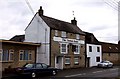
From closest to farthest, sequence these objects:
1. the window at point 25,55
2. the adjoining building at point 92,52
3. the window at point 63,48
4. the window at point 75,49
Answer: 1. the window at point 25,55
2. the window at point 63,48
3. the window at point 75,49
4. the adjoining building at point 92,52

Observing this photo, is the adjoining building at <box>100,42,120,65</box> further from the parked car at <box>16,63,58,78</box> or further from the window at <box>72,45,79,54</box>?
the parked car at <box>16,63,58,78</box>

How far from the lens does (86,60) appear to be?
49.5 m

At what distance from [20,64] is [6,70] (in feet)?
11.0

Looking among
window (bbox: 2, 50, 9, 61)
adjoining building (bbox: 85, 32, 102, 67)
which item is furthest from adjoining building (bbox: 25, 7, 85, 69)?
window (bbox: 2, 50, 9, 61)

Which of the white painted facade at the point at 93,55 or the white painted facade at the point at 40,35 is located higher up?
the white painted facade at the point at 40,35

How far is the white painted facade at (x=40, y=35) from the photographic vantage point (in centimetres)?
3897

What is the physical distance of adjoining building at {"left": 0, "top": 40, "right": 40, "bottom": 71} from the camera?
105ft

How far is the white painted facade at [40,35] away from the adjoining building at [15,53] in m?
1.38

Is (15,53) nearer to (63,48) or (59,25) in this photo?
(63,48)

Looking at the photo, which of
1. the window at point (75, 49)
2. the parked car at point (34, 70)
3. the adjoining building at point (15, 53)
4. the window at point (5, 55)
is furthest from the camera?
the window at point (75, 49)

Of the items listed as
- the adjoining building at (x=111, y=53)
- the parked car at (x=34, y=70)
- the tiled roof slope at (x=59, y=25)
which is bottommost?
the parked car at (x=34, y=70)

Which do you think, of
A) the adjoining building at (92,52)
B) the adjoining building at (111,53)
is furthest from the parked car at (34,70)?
the adjoining building at (111,53)

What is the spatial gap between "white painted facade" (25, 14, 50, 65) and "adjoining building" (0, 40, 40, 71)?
1384 mm

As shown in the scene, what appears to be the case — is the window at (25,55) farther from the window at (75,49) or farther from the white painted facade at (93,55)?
the white painted facade at (93,55)
